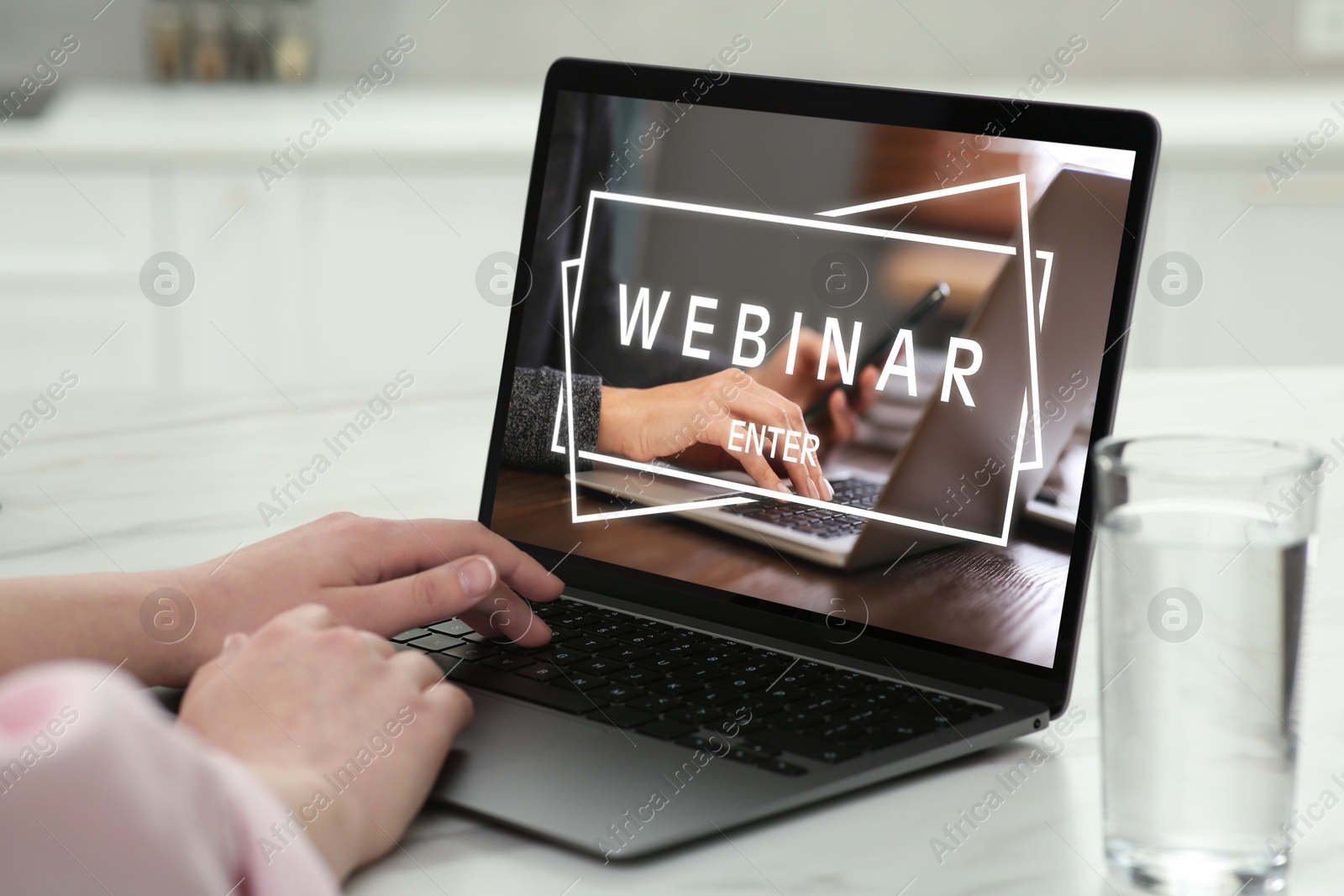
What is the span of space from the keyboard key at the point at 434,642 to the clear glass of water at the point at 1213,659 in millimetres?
400

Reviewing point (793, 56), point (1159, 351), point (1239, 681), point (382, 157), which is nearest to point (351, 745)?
point (1239, 681)

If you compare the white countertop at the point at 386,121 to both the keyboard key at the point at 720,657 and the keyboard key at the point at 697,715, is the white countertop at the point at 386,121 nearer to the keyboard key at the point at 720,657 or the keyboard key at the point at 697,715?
the keyboard key at the point at 720,657

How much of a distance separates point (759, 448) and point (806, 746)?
0.87 ft

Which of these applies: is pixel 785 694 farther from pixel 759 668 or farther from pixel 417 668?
pixel 417 668

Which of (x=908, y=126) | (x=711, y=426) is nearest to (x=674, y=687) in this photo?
(x=711, y=426)

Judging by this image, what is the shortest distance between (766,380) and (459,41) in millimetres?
3403

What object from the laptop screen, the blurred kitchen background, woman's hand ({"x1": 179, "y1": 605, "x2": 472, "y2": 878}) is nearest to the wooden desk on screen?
the laptop screen

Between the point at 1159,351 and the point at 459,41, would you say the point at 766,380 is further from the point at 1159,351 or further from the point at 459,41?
the point at 459,41

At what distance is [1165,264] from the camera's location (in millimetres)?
3740

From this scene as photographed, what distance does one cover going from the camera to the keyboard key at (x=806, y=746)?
593 millimetres

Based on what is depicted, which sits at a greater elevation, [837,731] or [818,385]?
[818,385]

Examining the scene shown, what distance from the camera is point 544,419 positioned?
3.03ft

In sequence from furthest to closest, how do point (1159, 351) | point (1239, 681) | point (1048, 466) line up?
point (1159, 351)
point (1048, 466)
point (1239, 681)

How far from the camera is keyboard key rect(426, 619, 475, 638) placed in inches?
31.2
